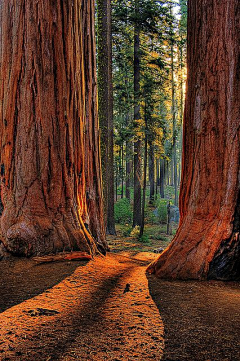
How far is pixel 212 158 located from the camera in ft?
11.9

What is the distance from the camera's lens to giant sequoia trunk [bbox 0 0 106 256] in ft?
13.1

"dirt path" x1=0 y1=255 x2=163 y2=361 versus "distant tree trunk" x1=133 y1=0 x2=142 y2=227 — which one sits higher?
"distant tree trunk" x1=133 y1=0 x2=142 y2=227

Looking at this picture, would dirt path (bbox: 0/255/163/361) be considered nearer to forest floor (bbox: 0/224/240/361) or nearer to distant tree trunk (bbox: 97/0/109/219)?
forest floor (bbox: 0/224/240/361)

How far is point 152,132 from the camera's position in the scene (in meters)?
15.2

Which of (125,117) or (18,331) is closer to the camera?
(18,331)

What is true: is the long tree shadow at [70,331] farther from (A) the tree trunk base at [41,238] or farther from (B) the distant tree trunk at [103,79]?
(B) the distant tree trunk at [103,79]

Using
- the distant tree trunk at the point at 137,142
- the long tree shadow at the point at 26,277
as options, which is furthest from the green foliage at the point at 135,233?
the long tree shadow at the point at 26,277

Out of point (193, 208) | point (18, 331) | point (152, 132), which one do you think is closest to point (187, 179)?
point (193, 208)

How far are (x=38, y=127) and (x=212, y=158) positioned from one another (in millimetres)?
2516

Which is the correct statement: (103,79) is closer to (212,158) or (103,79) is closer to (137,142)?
(137,142)

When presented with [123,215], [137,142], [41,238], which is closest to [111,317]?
[41,238]

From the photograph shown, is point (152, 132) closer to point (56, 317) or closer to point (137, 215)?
point (137, 215)

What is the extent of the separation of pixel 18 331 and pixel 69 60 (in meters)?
3.76

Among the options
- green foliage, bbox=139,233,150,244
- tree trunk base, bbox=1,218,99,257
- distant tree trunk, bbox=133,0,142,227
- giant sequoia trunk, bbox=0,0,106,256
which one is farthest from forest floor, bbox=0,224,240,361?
distant tree trunk, bbox=133,0,142,227
